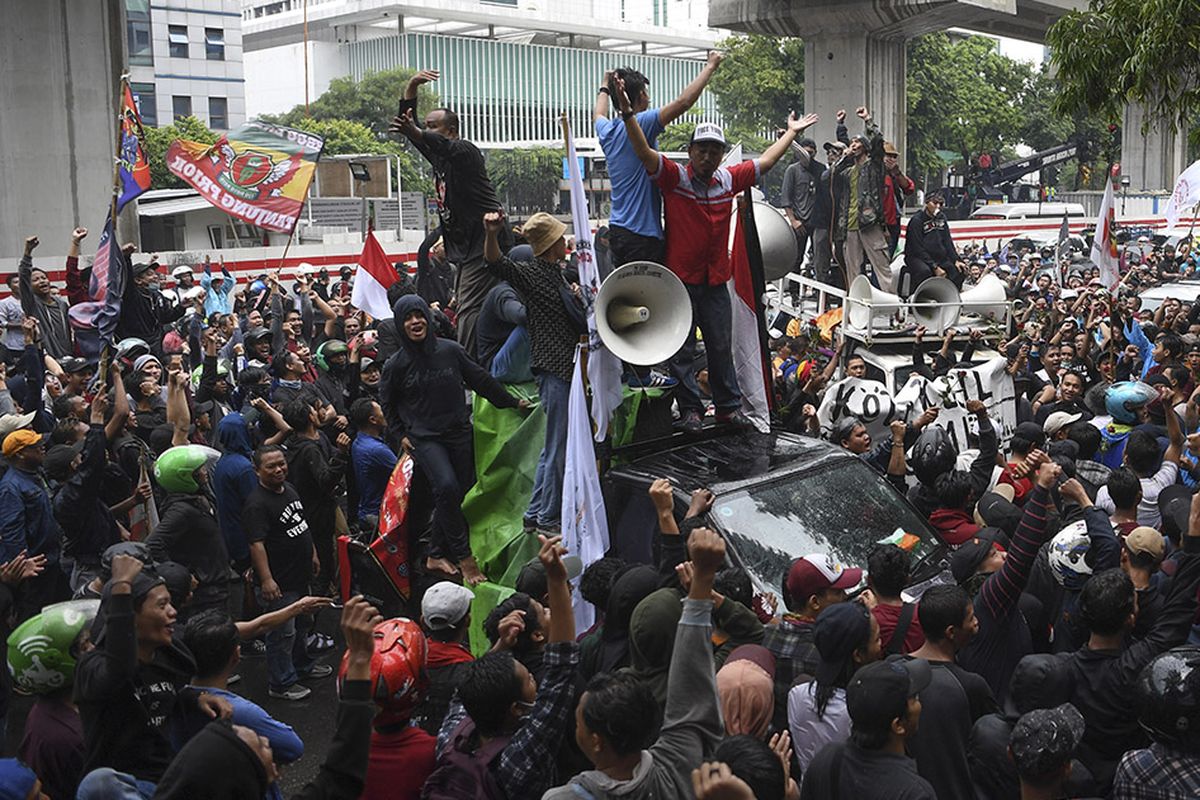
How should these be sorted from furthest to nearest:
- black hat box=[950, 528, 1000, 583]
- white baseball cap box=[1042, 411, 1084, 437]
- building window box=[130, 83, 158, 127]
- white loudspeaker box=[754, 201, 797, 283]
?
building window box=[130, 83, 158, 127], white loudspeaker box=[754, 201, 797, 283], white baseball cap box=[1042, 411, 1084, 437], black hat box=[950, 528, 1000, 583]

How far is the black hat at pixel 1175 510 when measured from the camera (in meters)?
5.43

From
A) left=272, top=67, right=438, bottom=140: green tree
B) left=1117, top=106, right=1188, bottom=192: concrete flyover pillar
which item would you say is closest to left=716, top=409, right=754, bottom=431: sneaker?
left=1117, top=106, right=1188, bottom=192: concrete flyover pillar

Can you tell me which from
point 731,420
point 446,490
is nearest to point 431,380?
point 446,490

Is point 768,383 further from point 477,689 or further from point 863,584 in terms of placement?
point 477,689

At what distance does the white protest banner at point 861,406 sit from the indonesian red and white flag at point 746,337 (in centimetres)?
187

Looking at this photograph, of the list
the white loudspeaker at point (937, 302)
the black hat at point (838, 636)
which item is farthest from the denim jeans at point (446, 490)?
the white loudspeaker at point (937, 302)

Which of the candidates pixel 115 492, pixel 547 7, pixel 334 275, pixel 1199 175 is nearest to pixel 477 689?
pixel 115 492

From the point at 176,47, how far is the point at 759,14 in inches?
2117

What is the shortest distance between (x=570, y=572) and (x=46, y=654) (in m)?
2.29

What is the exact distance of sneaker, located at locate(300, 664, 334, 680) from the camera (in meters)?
7.81

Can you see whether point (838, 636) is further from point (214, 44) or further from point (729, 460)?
point (214, 44)

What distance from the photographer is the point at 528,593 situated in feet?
16.8

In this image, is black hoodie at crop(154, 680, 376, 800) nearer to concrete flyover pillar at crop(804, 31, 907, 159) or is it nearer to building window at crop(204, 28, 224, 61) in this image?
concrete flyover pillar at crop(804, 31, 907, 159)

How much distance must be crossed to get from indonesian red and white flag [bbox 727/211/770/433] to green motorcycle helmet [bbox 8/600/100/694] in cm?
419
